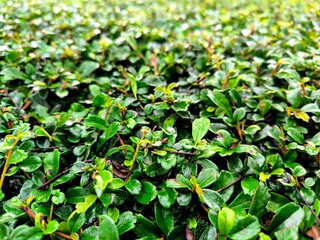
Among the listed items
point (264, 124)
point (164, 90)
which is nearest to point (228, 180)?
point (264, 124)

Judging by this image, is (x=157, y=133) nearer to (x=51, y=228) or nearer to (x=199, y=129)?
(x=199, y=129)

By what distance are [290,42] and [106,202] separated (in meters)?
1.46

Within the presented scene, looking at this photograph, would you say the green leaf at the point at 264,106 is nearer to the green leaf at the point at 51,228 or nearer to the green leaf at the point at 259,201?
the green leaf at the point at 259,201

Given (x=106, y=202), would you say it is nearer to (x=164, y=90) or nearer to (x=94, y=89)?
(x=164, y=90)

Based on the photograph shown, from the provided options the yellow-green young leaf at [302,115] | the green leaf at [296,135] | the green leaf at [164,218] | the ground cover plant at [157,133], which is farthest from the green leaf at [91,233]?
the yellow-green young leaf at [302,115]

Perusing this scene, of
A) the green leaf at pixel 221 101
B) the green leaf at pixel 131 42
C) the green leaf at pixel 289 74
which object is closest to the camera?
the green leaf at pixel 221 101

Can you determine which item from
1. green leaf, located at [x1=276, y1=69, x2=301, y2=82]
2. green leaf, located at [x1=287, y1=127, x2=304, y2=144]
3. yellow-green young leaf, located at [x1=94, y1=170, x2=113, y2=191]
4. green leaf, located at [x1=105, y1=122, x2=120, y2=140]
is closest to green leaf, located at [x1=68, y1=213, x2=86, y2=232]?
yellow-green young leaf, located at [x1=94, y1=170, x2=113, y2=191]

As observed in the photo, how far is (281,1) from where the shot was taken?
3109 millimetres

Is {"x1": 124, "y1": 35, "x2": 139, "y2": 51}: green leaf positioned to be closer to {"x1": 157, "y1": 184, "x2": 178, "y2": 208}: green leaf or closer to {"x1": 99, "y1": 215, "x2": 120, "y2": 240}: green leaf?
{"x1": 157, "y1": 184, "x2": 178, "y2": 208}: green leaf

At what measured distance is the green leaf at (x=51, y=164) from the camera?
135 centimetres

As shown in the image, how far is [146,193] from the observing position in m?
1.28

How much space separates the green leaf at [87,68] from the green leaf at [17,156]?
78 cm

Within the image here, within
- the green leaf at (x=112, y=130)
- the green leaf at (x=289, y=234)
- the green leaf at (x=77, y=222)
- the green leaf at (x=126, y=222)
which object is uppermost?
the green leaf at (x=112, y=130)

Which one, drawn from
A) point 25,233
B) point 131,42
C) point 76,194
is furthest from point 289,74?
point 25,233
